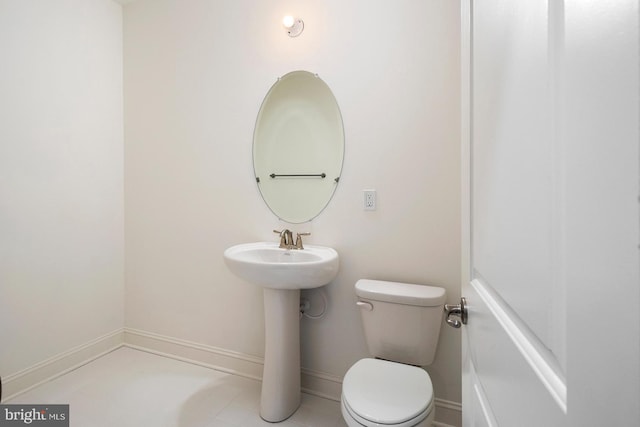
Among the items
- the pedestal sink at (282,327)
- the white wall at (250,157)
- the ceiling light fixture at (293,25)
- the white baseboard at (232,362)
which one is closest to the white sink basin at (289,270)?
the pedestal sink at (282,327)

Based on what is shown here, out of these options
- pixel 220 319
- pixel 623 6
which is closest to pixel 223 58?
pixel 220 319

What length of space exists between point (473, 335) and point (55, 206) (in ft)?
8.05

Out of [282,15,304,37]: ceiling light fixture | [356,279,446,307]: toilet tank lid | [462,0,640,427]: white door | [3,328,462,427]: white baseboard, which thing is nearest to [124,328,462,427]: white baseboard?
[3,328,462,427]: white baseboard

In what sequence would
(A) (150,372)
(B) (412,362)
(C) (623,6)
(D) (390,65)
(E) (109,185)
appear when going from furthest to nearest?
(E) (109,185) < (A) (150,372) < (D) (390,65) < (B) (412,362) < (C) (623,6)

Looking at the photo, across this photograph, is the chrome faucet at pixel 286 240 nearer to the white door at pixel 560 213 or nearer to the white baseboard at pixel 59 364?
the white door at pixel 560 213

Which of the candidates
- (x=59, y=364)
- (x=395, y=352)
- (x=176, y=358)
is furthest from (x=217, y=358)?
(x=395, y=352)

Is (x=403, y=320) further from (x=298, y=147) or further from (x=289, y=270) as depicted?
(x=298, y=147)

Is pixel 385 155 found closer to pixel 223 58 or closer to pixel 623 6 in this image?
pixel 223 58

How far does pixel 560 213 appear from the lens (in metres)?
0.30

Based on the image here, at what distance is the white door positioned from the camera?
8.0 inches

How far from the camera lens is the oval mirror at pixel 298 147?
1.78 metres

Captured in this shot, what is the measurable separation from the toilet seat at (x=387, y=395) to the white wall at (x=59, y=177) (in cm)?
198

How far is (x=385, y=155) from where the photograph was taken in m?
1.65

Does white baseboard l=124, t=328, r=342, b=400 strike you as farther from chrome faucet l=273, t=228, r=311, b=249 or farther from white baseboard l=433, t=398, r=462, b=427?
chrome faucet l=273, t=228, r=311, b=249
